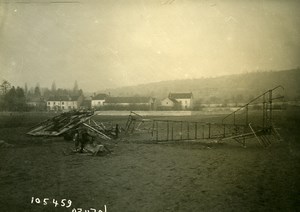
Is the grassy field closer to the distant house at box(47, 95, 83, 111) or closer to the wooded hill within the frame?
the wooded hill

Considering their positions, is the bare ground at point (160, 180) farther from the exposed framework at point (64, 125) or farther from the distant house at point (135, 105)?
the distant house at point (135, 105)

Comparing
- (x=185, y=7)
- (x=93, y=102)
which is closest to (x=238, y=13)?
(x=185, y=7)

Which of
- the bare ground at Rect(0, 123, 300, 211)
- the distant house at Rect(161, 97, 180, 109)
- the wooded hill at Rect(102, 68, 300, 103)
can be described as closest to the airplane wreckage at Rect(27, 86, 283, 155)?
the wooded hill at Rect(102, 68, 300, 103)

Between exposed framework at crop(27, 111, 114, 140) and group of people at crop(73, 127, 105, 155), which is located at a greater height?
exposed framework at crop(27, 111, 114, 140)

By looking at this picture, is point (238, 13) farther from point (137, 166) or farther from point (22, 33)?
point (22, 33)

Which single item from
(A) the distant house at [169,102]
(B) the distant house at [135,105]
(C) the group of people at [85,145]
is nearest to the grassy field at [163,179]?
(C) the group of people at [85,145]

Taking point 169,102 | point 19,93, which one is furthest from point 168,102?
point 19,93
